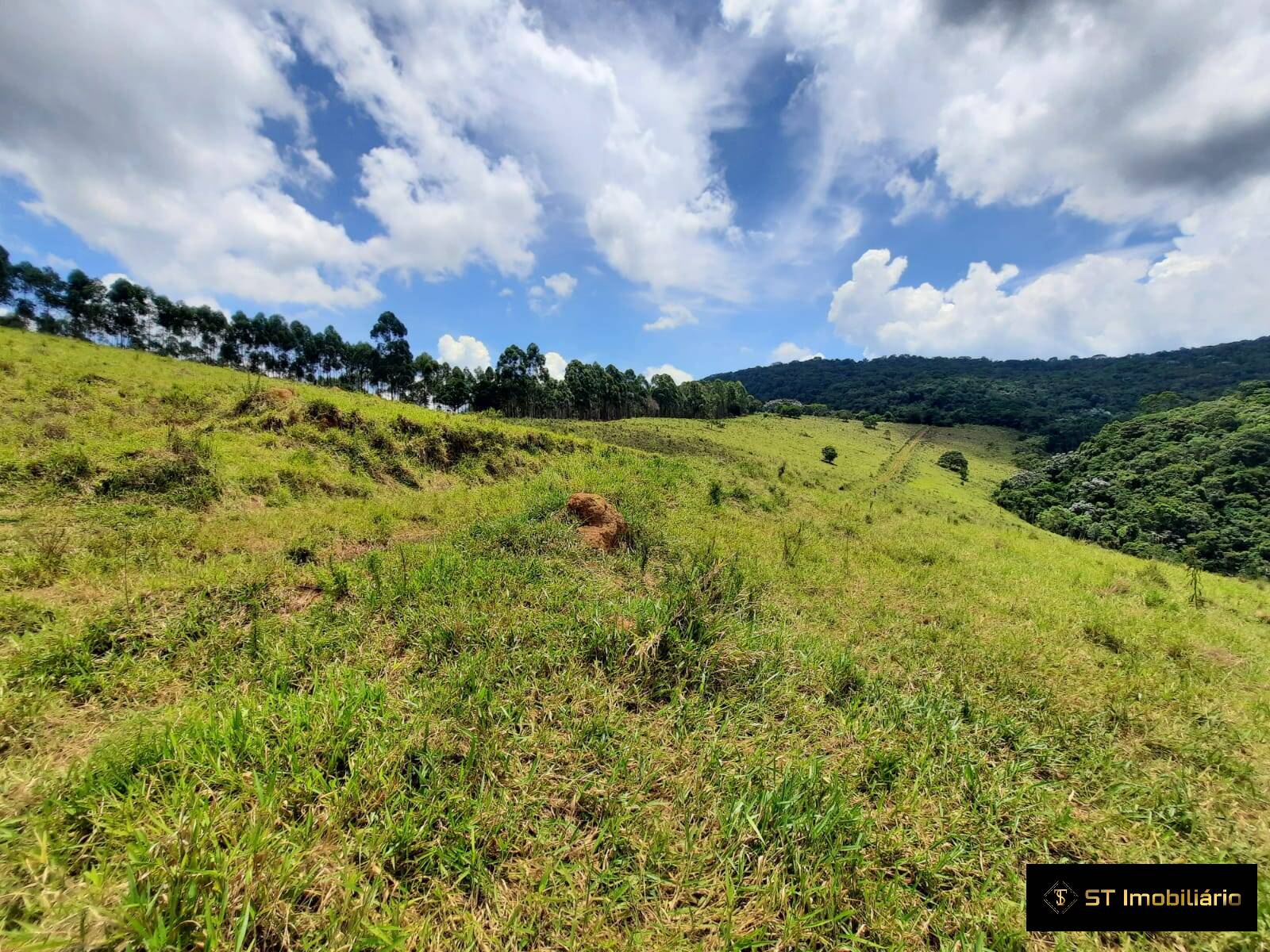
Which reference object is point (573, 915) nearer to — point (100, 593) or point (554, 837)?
point (554, 837)

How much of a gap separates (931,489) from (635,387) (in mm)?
43238

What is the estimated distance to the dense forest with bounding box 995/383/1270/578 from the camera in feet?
120

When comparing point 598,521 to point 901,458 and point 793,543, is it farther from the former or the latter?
point 901,458

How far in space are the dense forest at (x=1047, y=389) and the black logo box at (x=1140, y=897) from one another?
111 meters

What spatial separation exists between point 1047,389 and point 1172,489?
4999 inches

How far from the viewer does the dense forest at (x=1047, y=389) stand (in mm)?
100312

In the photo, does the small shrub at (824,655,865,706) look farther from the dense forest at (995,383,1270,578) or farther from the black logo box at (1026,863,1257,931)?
the dense forest at (995,383,1270,578)

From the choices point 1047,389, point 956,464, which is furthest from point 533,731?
point 1047,389

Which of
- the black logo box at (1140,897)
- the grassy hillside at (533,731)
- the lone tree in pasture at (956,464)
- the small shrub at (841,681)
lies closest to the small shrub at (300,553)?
the grassy hillside at (533,731)

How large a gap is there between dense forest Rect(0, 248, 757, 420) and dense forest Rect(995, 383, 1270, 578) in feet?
177

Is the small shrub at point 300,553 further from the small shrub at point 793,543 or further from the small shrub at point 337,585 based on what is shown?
the small shrub at point 793,543

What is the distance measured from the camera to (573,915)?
2764 mm

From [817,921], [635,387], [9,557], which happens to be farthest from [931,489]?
[9,557]

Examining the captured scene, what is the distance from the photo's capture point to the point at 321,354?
65.7m
